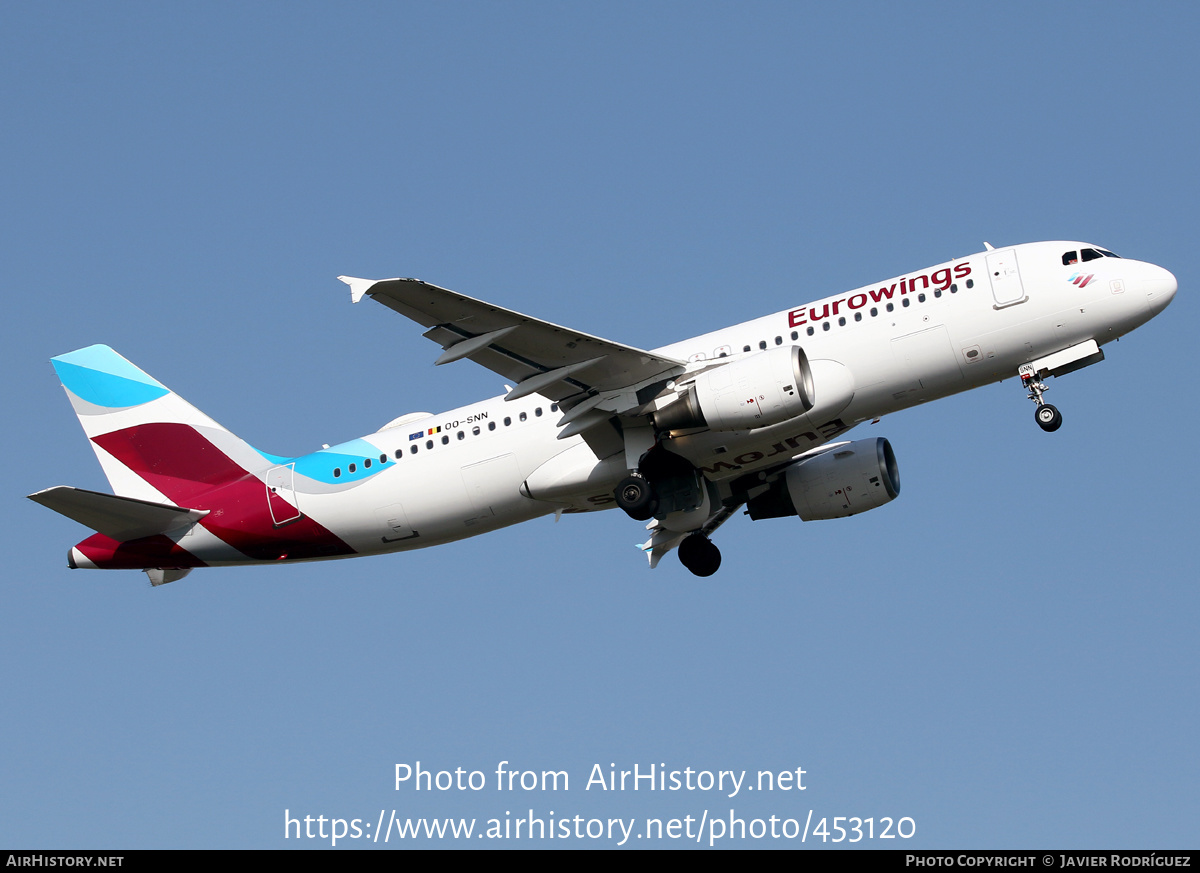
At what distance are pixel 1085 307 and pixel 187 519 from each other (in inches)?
859

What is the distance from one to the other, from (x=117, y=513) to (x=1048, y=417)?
71.5ft

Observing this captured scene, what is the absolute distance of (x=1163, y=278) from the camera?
30.0 metres

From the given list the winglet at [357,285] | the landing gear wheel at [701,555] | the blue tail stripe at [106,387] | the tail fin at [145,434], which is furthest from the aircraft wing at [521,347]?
the blue tail stripe at [106,387]

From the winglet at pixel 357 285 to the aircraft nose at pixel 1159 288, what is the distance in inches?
662

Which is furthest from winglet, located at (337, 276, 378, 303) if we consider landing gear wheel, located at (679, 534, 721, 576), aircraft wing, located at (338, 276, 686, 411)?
landing gear wheel, located at (679, 534, 721, 576)

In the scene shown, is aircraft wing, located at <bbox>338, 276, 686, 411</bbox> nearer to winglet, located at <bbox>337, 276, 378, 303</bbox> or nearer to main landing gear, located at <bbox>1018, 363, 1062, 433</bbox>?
winglet, located at <bbox>337, 276, 378, 303</bbox>

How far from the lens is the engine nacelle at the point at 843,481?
34375 millimetres

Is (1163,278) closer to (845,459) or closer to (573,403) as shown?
(845,459)

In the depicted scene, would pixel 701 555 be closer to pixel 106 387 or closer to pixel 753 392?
pixel 753 392

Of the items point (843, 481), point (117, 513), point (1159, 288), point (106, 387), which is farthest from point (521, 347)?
point (1159, 288)

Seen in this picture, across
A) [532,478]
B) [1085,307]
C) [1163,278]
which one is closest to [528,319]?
[532,478]

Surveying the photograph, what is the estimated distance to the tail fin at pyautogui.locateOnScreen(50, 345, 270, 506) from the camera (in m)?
34.8

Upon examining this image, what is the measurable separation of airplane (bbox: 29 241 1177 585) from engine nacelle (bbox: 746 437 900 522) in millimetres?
51

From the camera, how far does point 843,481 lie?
34406mm
